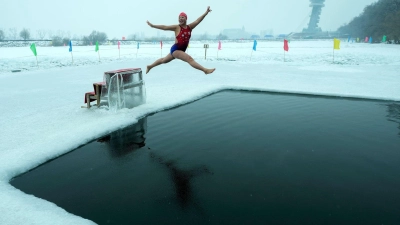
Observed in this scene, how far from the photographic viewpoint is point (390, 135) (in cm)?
645

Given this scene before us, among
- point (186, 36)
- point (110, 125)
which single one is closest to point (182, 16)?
point (186, 36)

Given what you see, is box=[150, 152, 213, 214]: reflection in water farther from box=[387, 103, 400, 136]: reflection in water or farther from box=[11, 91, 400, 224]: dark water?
box=[387, 103, 400, 136]: reflection in water

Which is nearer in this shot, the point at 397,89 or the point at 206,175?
the point at 206,175

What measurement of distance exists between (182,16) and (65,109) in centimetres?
519

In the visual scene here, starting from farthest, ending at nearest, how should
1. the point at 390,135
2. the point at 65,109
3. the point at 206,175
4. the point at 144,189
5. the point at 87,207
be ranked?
the point at 65,109, the point at 390,135, the point at 206,175, the point at 144,189, the point at 87,207

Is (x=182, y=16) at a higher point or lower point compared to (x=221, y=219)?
higher

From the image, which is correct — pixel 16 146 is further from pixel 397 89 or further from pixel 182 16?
pixel 397 89

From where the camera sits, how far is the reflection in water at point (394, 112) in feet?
25.6

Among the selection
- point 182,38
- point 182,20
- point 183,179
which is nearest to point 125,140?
point 183,179

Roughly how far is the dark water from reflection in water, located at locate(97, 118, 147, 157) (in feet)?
0.07

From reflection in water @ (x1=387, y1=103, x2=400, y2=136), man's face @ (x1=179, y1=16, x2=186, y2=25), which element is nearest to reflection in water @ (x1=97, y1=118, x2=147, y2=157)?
man's face @ (x1=179, y1=16, x2=186, y2=25)

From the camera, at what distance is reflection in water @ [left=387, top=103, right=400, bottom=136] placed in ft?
25.6

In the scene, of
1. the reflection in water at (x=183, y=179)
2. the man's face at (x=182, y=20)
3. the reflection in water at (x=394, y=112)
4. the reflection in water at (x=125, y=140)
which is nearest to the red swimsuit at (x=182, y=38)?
the man's face at (x=182, y=20)

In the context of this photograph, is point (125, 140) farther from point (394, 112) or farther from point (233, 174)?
point (394, 112)
